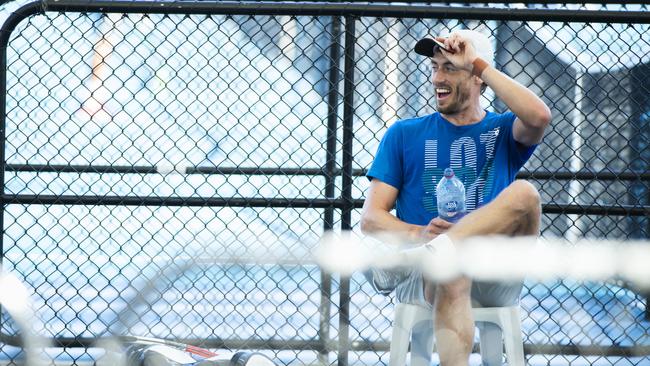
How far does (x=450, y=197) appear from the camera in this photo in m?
2.21

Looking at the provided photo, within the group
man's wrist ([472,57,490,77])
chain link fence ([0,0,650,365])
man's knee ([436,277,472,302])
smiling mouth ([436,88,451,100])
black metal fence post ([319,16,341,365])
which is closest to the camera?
man's knee ([436,277,472,302])

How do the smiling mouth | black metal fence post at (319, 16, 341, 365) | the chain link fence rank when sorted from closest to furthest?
the smiling mouth → the chain link fence → black metal fence post at (319, 16, 341, 365)

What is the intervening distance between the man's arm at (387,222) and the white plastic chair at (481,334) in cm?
19

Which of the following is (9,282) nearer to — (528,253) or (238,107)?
(528,253)

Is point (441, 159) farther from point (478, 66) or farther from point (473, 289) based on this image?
point (473, 289)

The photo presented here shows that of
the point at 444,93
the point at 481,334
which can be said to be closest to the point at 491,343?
the point at 481,334

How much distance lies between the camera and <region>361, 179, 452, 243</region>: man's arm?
2113 mm

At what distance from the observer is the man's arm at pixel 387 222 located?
2113 mm

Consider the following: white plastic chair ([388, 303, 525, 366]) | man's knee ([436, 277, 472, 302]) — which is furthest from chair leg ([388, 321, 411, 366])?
man's knee ([436, 277, 472, 302])

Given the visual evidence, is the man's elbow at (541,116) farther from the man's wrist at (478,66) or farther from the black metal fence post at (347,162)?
the black metal fence post at (347,162)

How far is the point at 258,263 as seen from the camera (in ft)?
10.2

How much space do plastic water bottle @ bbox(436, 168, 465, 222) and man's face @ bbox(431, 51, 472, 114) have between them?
8.2 inches

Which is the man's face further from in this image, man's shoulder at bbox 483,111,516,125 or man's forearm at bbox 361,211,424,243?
man's forearm at bbox 361,211,424,243

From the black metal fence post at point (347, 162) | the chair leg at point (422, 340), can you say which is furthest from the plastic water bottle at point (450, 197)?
the black metal fence post at point (347, 162)
